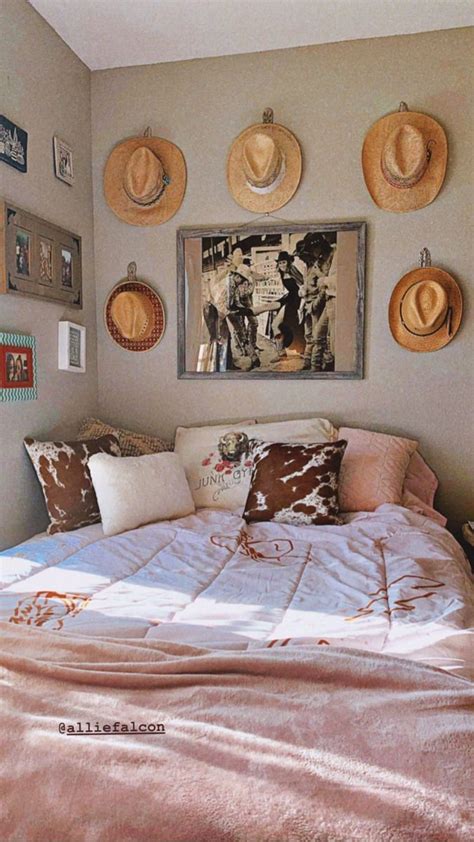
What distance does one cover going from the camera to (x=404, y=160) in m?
2.70

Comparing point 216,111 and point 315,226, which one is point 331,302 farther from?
point 216,111

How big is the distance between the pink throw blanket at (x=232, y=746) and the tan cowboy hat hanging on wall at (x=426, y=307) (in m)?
1.96

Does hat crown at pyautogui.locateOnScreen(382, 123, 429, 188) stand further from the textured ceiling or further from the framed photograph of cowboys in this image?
the textured ceiling

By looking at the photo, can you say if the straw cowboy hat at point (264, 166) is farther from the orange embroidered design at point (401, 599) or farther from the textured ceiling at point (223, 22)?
the orange embroidered design at point (401, 599)

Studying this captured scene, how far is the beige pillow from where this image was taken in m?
2.82

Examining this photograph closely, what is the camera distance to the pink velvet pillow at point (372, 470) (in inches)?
99.7

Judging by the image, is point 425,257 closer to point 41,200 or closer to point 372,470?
point 372,470

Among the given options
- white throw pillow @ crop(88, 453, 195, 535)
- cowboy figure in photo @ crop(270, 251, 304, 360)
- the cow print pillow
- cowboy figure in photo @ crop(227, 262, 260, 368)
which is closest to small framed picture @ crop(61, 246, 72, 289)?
cowboy figure in photo @ crop(227, 262, 260, 368)

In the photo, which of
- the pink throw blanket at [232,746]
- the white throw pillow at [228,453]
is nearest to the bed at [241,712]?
the pink throw blanket at [232,746]

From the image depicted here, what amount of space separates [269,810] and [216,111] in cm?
295

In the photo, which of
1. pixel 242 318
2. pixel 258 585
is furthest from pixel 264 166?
pixel 258 585

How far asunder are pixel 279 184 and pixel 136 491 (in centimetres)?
158

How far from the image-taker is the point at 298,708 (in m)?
0.97

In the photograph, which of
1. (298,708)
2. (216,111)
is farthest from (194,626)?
(216,111)
